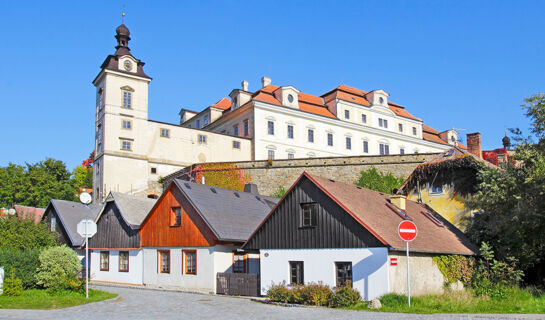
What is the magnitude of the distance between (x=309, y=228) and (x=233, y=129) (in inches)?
1694

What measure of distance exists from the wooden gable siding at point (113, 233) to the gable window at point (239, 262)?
6.48 metres

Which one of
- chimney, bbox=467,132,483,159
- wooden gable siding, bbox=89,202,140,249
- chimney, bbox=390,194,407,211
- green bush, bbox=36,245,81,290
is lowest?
green bush, bbox=36,245,81,290

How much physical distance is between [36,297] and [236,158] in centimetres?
4055

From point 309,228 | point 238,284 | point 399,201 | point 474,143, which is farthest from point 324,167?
point 309,228

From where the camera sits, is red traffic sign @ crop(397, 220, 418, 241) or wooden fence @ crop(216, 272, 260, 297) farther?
wooden fence @ crop(216, 272, 260, 297)

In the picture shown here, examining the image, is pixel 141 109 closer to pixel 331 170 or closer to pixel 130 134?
pixel 130 134

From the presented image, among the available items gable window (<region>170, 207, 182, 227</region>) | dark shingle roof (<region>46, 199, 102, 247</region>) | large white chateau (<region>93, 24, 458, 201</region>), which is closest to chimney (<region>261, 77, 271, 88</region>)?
large white chateau (<region>93, 24, 458, 201</region>)

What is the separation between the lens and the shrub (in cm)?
1911

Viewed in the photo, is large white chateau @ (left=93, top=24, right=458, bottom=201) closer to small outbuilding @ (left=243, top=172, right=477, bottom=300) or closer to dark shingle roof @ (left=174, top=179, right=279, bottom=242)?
dark shingle roof @ (left=174, top=179, right=279, bottom=242)

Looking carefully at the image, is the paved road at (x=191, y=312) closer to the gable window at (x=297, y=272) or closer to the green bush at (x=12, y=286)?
the gable window at (x=297, y=272)

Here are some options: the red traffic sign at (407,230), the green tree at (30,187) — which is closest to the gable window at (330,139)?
the green tree at (30,187)

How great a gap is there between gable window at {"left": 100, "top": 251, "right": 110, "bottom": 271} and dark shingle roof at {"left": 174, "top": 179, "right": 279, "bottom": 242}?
7.97 metres

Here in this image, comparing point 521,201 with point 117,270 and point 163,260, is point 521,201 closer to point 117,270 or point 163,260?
point 163,260

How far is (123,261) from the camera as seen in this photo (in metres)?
31.5
